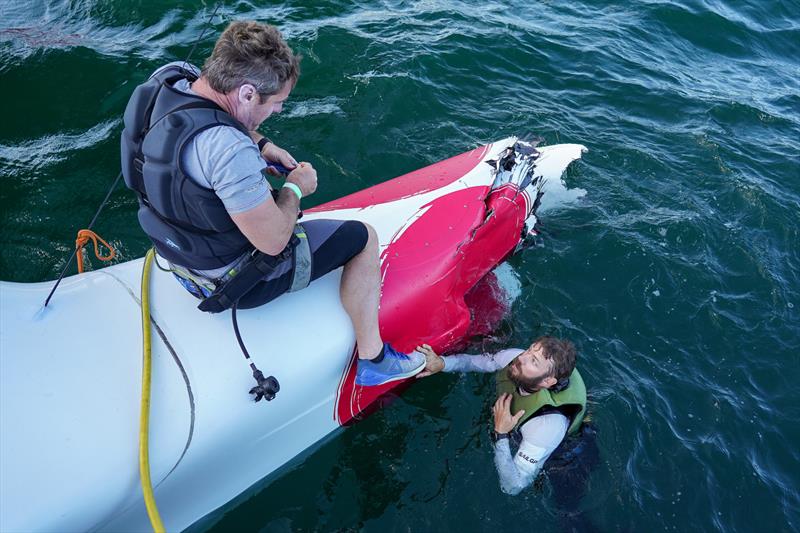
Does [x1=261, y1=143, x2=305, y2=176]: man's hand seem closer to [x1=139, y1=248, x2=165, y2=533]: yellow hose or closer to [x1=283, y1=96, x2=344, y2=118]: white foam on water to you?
[x1=139, y1=248, x2=165, y2=533]: yellow hose

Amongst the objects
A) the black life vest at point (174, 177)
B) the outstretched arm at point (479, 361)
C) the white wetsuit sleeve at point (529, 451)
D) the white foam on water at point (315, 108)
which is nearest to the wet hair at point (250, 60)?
the black life vest at point (174, 177)

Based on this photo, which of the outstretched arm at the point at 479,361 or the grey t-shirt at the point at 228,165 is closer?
the grey t-shirt at the point at 228,165

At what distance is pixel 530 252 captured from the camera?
5328 mm

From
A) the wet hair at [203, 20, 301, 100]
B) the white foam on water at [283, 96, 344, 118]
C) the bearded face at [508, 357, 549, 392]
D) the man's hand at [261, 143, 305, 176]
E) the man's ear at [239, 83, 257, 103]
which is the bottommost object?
the bearded face at [508, 357, 549, 392]

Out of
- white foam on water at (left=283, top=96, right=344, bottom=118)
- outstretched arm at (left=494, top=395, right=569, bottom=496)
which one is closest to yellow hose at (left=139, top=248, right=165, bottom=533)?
outstretched arm at (left=494, top=395, right=569, bottom=496)

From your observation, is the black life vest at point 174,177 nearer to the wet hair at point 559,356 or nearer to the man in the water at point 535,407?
the man in the water at point 535,407

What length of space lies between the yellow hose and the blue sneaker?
1.19 metres

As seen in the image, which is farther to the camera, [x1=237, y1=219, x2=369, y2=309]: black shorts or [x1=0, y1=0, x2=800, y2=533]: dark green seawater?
[x1=0, y1=0, x2=800, y2=533]: dark green seawater

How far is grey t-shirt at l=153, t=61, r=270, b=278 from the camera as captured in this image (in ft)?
7.80

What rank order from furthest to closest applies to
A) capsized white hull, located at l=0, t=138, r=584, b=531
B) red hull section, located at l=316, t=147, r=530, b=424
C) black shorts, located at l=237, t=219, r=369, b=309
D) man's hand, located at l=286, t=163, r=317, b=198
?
1. red hull section, located at l=316, t=147, r=530, b=424
2. black shorts, located at l=237, t=219, r=369, b=309
3. man's hand, located at l=286, t=163, r=317, b=198
4. capsized white hull, located at l=0, t=138, r=584, b=531

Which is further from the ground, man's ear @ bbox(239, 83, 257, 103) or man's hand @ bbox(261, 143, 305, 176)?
man's ear @ bbox(239, 83, 257, 103)

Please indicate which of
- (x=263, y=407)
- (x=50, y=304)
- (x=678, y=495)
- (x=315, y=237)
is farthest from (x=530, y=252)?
(x=50, y=304)

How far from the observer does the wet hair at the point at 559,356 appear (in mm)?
3615

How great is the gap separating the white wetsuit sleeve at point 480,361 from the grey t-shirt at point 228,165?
6.96 feet
